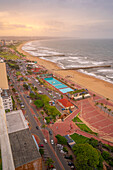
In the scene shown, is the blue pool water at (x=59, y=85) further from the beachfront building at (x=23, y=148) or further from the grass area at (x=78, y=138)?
the beachfront building at (x=23, y=148)

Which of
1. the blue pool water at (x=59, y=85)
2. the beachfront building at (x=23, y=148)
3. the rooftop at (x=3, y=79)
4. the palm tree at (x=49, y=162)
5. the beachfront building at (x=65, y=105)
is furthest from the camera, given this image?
the blue pool water at (x=59, y=85)

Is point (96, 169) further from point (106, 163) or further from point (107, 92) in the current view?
point (107, 92)

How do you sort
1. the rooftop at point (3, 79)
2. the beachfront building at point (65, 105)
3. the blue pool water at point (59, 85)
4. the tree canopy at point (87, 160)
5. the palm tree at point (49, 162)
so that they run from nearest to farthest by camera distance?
the tree canopy at point (87, 160) < the palm tree at point (49, 162) < the beachfront building at point (65, 105) < the rooftop at point (3, 79) < the blue pool water at point (59, 85)

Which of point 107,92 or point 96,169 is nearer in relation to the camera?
point 96,169

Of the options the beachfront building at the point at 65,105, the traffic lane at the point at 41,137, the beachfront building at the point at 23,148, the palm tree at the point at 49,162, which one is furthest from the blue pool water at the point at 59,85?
the palm tree at the point at 49,162

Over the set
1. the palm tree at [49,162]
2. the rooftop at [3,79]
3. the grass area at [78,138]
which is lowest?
the grass area at [78,138]

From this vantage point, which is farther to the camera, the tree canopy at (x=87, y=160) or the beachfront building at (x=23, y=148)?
the tree canopy at (x=87, y=160)

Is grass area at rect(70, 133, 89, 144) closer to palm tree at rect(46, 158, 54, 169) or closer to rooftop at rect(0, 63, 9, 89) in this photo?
palm tree at rect(46, 158, 54, 169)

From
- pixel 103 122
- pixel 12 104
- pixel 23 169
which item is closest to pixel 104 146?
pixel 103 122
